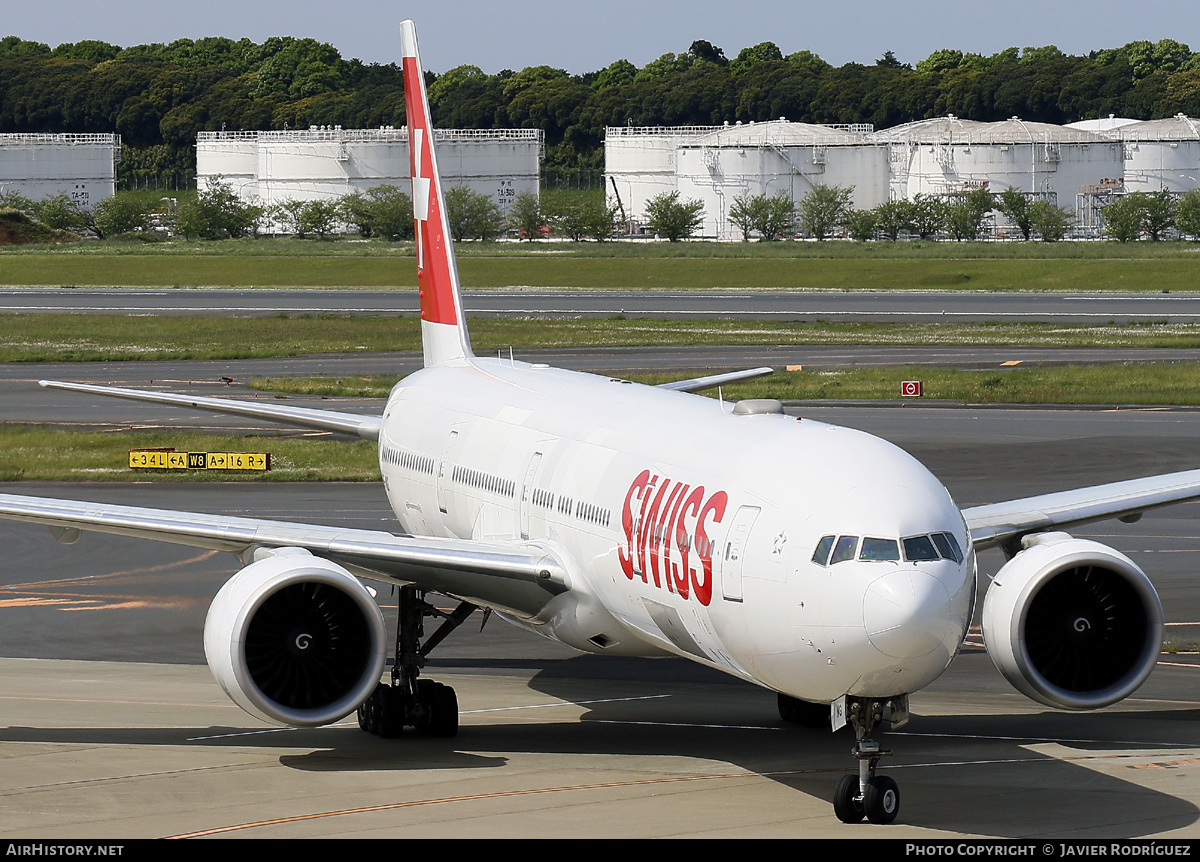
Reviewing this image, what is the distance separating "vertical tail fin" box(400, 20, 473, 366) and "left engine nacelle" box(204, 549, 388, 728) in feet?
38.6

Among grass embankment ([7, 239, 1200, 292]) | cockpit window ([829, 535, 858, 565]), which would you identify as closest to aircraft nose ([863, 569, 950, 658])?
cockpit window ([829, 535, 858, 565])

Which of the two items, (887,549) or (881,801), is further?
(881,801)

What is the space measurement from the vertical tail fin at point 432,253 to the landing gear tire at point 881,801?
1632 cm

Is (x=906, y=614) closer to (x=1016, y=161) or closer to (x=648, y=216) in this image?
(x=1016, y=161)

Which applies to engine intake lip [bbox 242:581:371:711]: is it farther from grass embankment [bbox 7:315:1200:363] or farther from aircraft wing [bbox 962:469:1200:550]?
grass embankment [bbox 7:315:1200:363]

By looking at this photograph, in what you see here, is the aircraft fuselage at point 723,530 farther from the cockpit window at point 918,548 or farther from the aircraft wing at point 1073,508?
the aircraft wing at point 1073,508

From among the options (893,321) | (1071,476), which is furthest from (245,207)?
(1071,476)

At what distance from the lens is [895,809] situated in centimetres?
1669

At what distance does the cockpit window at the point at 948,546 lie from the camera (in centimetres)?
1608

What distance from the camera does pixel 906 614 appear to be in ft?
50.5

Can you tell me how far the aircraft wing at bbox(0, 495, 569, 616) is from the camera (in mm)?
21375

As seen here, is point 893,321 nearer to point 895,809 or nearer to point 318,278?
point 318,278

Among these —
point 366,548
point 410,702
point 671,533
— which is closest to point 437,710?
point 410,702

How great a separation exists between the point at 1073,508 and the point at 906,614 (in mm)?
7672
